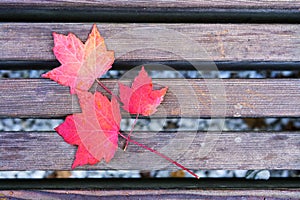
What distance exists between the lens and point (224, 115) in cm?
99

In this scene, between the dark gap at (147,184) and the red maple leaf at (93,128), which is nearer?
the red maple leaf at (93,128)

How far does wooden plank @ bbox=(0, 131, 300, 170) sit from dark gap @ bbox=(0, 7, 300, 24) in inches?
14.7

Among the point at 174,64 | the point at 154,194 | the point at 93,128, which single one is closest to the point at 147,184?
the point at 154,194

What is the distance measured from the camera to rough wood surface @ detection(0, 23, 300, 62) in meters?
0.97

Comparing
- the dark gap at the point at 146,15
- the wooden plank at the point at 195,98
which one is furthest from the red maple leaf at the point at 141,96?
the dark gap at the point at 146,15

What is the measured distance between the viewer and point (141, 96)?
92 centimetres

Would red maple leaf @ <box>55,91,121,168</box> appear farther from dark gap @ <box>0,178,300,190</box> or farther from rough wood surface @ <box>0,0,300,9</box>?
rough wood surface @ <box>0,0,300,9</box>

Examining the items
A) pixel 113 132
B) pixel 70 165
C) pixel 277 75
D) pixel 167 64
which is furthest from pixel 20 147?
pixel 277 75

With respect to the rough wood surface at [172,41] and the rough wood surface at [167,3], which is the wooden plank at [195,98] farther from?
the rough wood surface at [167,3]

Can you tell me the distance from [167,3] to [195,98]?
317mm

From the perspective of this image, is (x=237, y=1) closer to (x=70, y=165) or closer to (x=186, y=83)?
(x=186, y=83)

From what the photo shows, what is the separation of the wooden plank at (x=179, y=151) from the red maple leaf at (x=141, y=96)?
9 cm

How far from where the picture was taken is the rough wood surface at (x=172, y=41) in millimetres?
972

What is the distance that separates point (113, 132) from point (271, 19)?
25.2 inches
